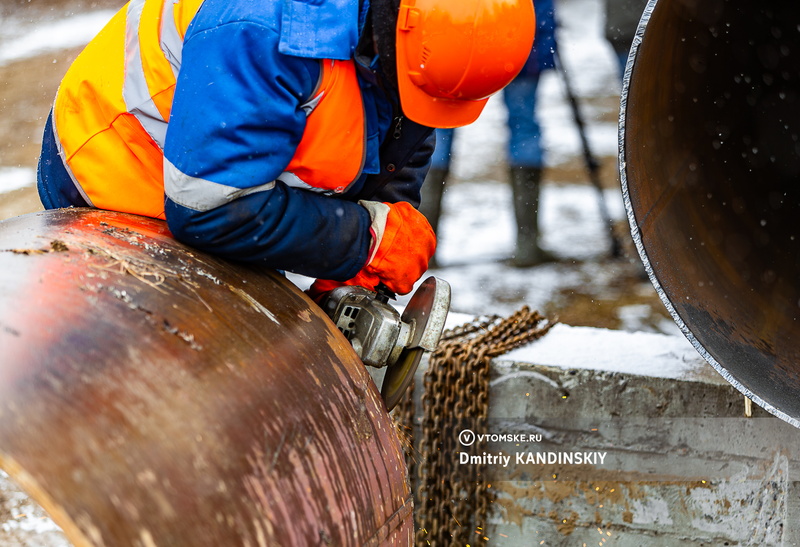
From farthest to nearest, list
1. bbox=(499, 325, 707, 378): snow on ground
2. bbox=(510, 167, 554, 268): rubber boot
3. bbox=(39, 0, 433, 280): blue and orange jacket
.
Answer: bbox=(510, 167, 554, 268): rubber boot
bbox=(499, 325, 707, 378): snow on ground
bbox=(39, 0, 433, 280): blue and orange jacket

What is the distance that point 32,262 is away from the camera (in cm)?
147

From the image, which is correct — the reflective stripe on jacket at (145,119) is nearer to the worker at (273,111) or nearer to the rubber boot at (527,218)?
the worker at (273,111)

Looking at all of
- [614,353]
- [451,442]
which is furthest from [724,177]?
[451,442]

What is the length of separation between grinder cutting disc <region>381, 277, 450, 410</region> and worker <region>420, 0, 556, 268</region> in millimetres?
2246

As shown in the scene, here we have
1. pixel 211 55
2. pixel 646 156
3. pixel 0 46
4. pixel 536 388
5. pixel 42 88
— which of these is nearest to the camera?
pixel 211 55

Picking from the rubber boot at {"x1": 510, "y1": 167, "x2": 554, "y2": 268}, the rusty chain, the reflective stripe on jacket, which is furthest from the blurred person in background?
the reflective stripe on jacket

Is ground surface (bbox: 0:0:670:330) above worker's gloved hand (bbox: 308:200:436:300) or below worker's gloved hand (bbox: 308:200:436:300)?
below

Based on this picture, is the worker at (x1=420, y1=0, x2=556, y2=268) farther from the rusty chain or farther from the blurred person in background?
the rusty chain

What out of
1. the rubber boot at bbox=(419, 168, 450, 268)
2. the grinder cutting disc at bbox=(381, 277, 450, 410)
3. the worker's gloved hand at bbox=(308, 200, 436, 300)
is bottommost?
the rubber boot at bbox=(419, 168, 450, 268)

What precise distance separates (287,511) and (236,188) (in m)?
0.75

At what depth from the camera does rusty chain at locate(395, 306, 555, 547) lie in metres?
2.81

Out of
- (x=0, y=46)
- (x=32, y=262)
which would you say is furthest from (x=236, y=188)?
(x=0, y=46)

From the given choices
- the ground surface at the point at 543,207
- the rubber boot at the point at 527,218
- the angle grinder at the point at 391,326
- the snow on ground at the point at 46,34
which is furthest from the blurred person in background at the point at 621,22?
the snow on ground at the point at 46,34

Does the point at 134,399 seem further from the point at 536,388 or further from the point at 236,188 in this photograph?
the point at 536,388
